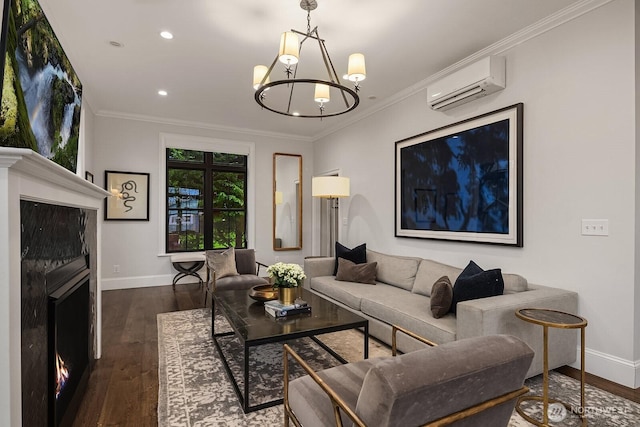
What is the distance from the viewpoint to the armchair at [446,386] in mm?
1005

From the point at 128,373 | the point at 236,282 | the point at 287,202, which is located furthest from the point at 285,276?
the point at 287,202

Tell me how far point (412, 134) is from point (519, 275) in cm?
214

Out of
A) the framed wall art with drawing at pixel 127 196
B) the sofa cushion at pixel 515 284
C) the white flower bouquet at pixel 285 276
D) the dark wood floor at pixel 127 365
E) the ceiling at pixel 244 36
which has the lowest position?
the dark wood floor at pixel 127 365

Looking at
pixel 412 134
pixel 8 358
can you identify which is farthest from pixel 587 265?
pixel 8 358

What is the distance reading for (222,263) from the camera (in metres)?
4.42

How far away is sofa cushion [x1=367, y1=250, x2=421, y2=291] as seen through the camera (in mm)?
3838

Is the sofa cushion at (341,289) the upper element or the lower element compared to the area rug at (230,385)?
upper

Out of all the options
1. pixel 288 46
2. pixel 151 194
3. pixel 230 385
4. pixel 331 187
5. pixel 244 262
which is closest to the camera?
pixel 288 46

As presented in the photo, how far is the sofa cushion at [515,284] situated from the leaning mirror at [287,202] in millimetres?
4537

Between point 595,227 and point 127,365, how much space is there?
383cm

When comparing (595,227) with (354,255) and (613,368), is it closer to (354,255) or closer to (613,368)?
(613,368)

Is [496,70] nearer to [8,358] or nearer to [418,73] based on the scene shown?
[418,73]

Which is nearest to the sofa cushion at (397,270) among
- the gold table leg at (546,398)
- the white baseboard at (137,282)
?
the gold table leg at (546,398)

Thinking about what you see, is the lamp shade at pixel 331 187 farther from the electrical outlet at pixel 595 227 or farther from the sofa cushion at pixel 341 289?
the electrical outlet at pixel 595 227
